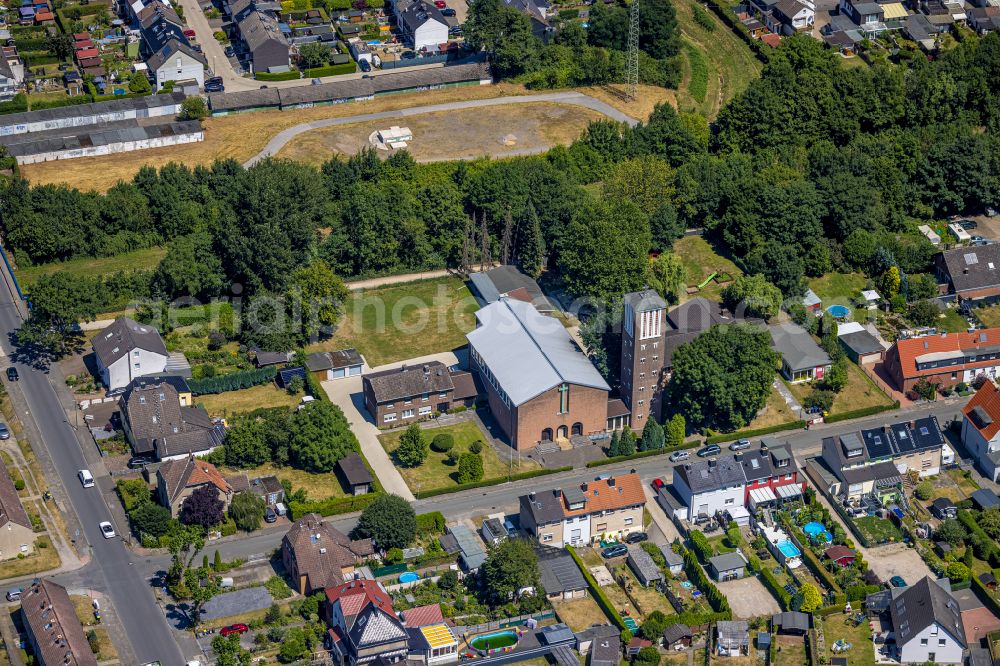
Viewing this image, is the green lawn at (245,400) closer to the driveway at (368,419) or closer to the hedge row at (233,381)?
the hedge row at (233,381)

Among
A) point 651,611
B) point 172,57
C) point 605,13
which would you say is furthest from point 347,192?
point 651,611

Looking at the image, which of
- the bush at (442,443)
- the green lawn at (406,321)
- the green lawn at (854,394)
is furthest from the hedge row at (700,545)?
the green lawn at (406,321)

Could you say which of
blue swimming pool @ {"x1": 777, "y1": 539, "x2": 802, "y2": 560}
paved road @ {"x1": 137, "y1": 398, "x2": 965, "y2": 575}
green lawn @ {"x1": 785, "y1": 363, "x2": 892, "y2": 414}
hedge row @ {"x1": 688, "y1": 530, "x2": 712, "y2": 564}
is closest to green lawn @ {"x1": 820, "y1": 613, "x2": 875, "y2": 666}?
blue swimming pool @ {"x1": 777, "y1": 539, "x2": 802, "y2": 560}

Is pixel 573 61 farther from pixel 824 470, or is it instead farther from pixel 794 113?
pixel 824 470

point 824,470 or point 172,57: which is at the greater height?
point 172,57

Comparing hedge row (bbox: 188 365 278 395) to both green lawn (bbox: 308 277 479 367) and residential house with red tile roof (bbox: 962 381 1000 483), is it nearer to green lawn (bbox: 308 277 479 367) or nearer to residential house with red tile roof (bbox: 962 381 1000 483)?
green lawn (bbox: 308 277 479 367)

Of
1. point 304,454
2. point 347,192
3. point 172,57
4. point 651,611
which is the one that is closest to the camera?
point 651,611
